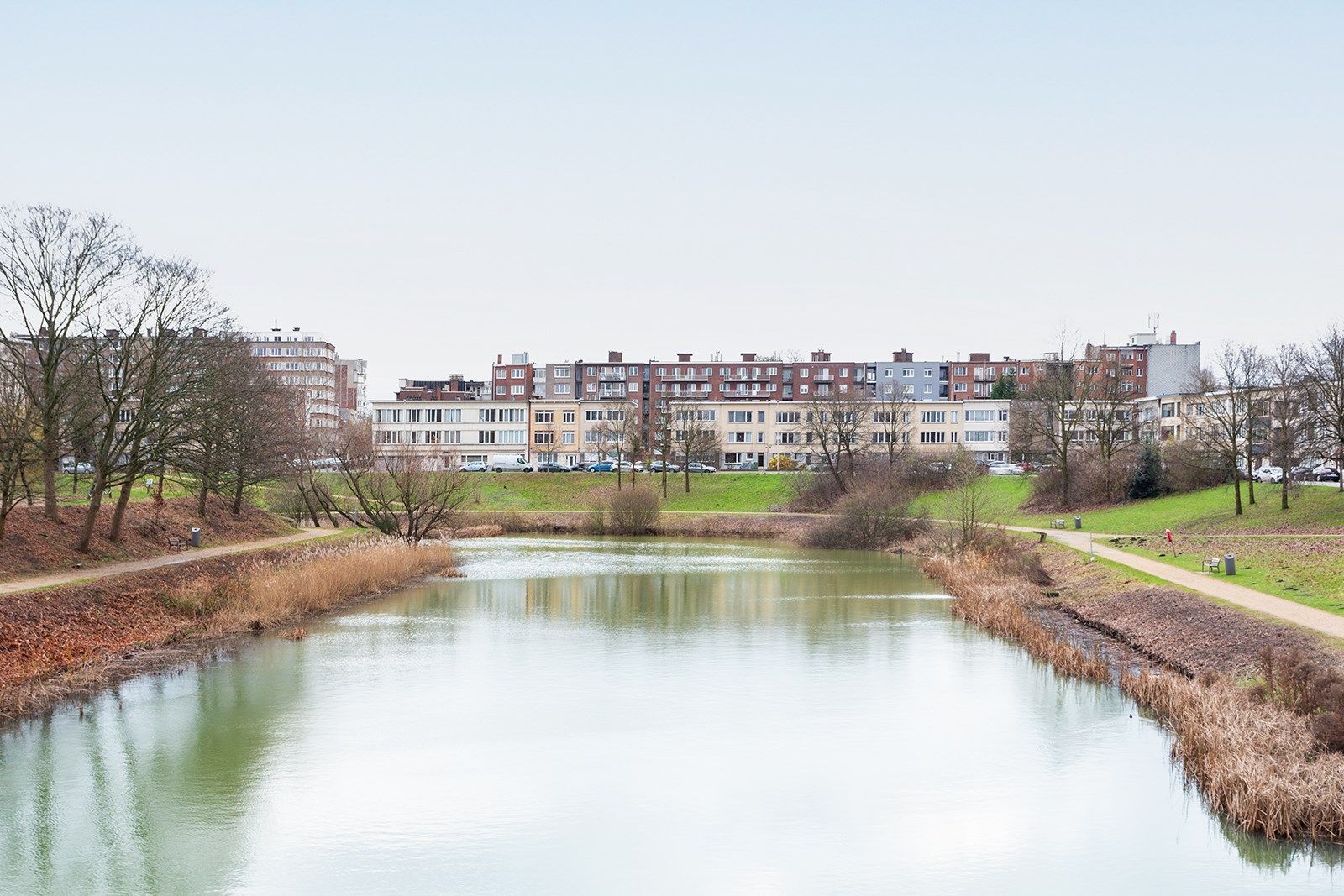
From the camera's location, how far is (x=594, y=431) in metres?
112

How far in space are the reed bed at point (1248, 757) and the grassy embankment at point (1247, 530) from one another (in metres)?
7.61

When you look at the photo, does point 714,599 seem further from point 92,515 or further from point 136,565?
point 92,515

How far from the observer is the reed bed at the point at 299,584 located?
3033cm

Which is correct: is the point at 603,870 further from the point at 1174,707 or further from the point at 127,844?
the point at 1174,707

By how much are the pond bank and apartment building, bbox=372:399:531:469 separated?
250ft

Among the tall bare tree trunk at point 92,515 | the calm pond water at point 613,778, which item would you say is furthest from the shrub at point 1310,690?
the tall bare tree trunk at point 92,515

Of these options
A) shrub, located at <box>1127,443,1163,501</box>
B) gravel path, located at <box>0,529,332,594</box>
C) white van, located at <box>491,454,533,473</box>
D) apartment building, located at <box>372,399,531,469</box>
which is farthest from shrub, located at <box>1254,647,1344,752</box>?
apartment building, located at <box>372,399,531,469</box>

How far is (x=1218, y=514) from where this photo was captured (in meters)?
53.6

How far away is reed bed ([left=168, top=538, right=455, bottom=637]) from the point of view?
30.3 metres

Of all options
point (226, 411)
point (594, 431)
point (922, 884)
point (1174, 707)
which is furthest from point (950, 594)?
point (594, 431)

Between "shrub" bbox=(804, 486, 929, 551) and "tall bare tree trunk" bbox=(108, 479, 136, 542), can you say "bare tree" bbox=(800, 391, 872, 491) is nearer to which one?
"shrub" bbox=(804, 486, 929, 551)

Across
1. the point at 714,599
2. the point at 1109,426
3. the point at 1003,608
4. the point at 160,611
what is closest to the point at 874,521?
the point at 1109,426

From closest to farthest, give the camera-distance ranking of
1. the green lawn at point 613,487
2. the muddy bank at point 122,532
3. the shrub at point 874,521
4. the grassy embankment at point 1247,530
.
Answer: the grassy embankment at point 1247,530 < the muddy bank at point 122,532 < the shrub at point 874,521 < the green lawn at point 613,487

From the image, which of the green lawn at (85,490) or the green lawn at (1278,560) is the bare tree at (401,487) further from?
the green lawn at (1278,560)
